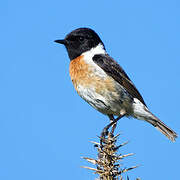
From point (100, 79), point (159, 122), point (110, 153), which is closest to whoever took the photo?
point (110, 153)

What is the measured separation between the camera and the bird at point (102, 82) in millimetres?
6113

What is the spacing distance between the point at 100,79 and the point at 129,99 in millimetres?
770

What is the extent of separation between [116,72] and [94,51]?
800 mm

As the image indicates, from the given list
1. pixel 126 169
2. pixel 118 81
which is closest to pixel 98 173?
pixel 126 169

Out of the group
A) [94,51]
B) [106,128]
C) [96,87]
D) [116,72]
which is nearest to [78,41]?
[94,51]

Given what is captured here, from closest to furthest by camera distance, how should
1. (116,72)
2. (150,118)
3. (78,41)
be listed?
1. (116,72)
2. (150,118)
3. (78,41)

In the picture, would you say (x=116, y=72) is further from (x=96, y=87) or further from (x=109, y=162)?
(x=109, y=162)

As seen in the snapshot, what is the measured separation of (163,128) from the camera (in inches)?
261

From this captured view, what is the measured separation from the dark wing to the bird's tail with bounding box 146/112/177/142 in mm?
424

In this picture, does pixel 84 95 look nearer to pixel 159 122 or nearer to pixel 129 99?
pixel 129 99

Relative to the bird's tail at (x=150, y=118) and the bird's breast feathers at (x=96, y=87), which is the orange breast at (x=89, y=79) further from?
the bird's tail at (x=150, y=118)

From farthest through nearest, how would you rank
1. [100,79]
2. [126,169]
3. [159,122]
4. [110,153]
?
1. [159,122]
2. [100,79]
3. [110,153]
4. [126,169]

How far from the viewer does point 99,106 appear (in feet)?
20.2

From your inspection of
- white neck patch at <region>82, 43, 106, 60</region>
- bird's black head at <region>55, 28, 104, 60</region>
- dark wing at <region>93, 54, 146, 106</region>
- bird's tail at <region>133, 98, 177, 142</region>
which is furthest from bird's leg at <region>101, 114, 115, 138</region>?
bird's black head at <region>55, 28, 104, 60</region>
